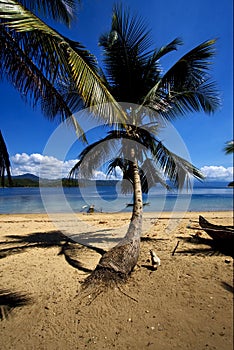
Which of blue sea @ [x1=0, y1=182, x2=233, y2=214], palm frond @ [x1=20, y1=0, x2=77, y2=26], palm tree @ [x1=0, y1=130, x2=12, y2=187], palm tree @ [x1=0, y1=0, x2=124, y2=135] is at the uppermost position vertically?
palm frond @ [x1=20, y1=0, x2=77, y2=26]

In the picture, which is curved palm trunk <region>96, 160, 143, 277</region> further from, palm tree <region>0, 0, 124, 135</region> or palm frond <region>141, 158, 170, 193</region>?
palm tree <region>0, 0, 124, 135</region>

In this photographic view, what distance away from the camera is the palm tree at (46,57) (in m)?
1.99

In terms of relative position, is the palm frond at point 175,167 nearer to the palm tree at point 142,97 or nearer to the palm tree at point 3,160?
the palm tree at point 142,97

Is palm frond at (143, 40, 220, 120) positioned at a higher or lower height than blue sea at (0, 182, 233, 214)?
higher

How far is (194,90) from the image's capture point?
14.1 feet

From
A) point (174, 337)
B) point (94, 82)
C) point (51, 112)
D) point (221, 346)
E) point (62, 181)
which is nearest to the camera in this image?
point (221, 346)

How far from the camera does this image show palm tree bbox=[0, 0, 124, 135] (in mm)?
1989

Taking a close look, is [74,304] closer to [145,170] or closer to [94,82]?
[94,82]

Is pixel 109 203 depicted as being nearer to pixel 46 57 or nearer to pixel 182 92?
pixel 182 92

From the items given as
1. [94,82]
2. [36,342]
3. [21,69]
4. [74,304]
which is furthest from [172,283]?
[21,69]

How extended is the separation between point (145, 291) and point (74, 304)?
3.18 feet

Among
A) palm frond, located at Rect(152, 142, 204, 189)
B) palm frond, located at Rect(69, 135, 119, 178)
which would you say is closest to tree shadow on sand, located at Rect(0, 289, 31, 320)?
palm frond, located at Rect(69, 135, 119, 178)

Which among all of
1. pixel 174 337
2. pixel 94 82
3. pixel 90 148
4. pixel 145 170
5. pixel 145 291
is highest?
pixel 94 82

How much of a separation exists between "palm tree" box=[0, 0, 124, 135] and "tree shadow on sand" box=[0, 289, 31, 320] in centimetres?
283
